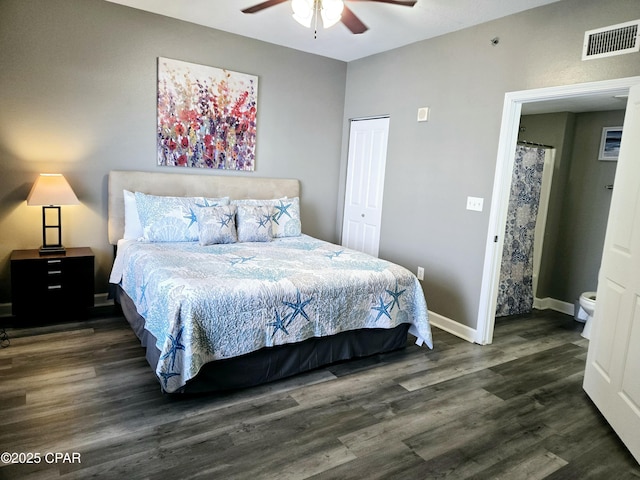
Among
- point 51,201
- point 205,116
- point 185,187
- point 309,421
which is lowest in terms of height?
point 309,421

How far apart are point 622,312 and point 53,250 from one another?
161 inches

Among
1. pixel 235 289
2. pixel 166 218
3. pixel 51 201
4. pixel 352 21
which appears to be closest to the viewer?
pixel 235 289

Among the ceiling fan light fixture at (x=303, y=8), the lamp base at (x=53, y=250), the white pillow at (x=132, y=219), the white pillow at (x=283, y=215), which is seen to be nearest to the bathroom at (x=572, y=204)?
the white pillow at (x=283, y=215)

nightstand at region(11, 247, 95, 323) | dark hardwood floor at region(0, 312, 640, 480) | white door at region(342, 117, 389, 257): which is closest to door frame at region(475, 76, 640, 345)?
dark hardwood floor at region(0, 312, 640, 480)

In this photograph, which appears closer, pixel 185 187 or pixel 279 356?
pixel 279 356

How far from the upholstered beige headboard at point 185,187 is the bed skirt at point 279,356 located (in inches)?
33.6

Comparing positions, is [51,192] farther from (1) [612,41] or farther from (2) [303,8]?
(1) [612,41]

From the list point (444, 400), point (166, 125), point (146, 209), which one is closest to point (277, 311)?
point (444, 400)

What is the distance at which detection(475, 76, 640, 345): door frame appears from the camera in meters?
3.28

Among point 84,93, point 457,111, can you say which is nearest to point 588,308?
point 457,111

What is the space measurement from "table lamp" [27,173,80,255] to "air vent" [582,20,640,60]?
3929 millimetres

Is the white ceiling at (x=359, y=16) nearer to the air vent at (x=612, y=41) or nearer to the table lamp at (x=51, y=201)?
the air vent at (x=612, y=41)

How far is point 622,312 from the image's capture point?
2447mm

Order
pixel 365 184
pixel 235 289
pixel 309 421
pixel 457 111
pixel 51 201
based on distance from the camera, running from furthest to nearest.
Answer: pixel 365 184
pixel 457 111
pixel 51 201
pixel 235 289
pixel 309 421
